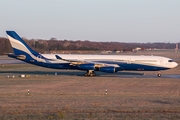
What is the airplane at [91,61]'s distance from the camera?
167 ft

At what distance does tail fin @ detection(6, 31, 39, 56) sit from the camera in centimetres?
5231

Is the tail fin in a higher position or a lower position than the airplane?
higher

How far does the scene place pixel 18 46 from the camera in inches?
2062

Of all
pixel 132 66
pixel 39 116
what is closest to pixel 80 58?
pixel 132 66

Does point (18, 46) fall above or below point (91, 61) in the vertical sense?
above

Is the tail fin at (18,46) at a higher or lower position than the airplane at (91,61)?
higher

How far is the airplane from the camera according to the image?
50.9 meters

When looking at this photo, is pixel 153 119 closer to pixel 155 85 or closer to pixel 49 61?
pixel 155 85

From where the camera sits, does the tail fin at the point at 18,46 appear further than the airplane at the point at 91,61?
Yes

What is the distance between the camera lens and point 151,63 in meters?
51.3

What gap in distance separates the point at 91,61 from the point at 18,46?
1067 cm

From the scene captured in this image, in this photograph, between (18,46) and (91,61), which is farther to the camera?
(18,46)

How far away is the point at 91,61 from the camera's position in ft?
169

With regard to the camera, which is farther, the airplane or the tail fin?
the tail fin
